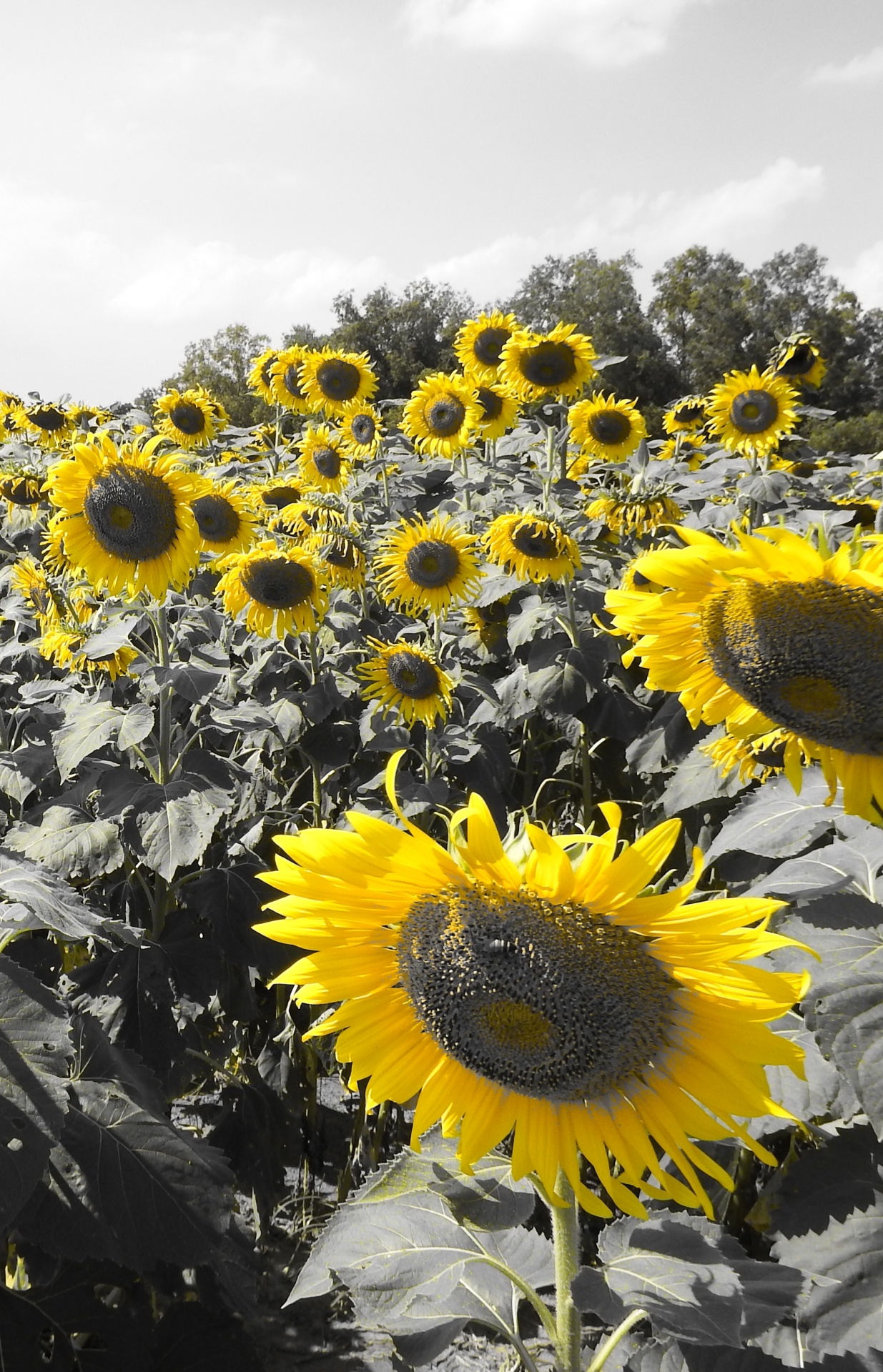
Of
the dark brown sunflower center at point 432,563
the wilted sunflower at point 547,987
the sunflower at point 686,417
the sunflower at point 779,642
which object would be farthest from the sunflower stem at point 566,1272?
the sunflower at point 686,417

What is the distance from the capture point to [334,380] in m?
6.97

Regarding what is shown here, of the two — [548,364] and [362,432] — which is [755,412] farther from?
[362,432]

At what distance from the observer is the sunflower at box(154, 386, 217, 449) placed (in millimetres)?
7789

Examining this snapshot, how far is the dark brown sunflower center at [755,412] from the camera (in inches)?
237

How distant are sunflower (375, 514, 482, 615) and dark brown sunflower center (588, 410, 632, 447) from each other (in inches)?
81.0

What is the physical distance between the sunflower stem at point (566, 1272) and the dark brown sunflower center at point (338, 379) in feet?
20.9

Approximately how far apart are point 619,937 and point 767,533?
0.63 m

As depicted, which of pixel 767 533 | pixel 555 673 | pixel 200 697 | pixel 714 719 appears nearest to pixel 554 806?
pixel 555 673

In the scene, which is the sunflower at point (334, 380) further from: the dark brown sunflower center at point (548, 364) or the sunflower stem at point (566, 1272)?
the sunflower stem at point (566, 1272)

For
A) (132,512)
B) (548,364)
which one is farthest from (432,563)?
(548,364)

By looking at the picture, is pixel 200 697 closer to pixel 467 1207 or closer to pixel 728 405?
pixel 467 1207

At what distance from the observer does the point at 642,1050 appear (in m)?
1.13

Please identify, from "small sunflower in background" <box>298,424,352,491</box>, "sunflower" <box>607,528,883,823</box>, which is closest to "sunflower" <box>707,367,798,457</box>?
"small sunflower in background" <box>298,424,352,491</box>

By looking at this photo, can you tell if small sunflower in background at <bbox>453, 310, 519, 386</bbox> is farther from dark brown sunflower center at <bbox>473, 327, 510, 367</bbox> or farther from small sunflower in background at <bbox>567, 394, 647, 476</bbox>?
small sunflower in background at <bbox>567, 394, 647, 476</bbox>
